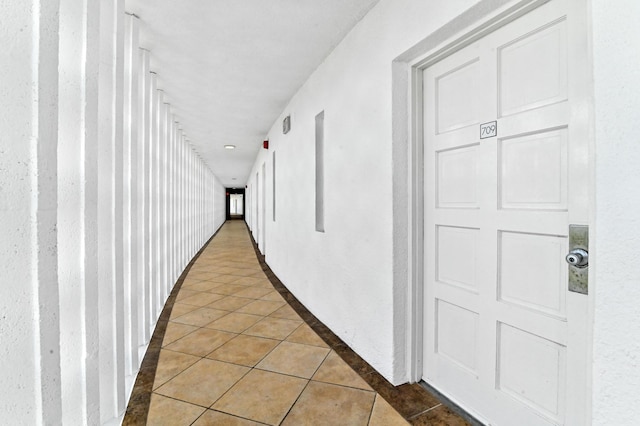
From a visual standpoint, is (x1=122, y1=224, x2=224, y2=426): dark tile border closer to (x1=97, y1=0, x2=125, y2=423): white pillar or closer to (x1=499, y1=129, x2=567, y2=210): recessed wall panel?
(x1=97, y1=0, x2=125, y2=423): white pillar

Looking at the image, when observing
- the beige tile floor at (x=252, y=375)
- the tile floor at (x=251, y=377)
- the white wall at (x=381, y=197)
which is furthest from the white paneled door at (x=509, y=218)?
the beige tile floor at (x=252, y=375)

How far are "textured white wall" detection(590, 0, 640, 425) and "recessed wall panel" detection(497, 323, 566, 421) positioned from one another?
0.39m

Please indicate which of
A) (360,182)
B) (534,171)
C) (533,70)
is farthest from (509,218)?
(360,182)

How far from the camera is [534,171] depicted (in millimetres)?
1306

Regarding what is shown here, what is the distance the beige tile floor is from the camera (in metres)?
1.63

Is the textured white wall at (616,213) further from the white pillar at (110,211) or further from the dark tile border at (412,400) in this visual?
the white pillar at (110,211)

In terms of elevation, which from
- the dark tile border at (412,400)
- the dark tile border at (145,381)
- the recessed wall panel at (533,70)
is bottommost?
the dark tile border at (145,381)

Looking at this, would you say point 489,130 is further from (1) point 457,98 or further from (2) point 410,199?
(2) point 410,199

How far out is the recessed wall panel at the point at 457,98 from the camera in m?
1.57

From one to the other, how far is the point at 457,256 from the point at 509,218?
0.38 m

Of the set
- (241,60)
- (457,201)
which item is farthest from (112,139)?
(457,201)

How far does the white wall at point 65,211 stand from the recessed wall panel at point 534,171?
179cm

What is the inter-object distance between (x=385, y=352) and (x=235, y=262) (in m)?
4.60

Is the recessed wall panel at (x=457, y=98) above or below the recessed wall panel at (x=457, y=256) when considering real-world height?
above
